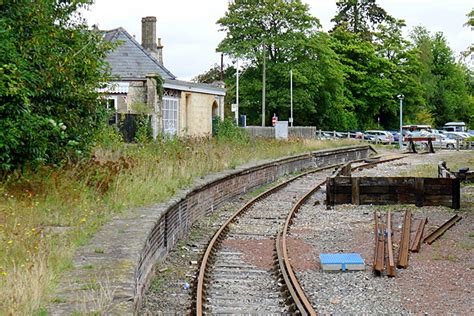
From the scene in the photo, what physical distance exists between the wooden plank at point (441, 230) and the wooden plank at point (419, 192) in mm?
2252

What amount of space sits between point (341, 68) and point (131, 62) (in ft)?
131

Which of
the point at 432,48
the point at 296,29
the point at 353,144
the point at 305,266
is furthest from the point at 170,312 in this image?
the point at 432,48

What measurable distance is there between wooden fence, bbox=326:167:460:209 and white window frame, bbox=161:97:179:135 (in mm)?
14077

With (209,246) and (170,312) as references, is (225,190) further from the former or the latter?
(170,312)

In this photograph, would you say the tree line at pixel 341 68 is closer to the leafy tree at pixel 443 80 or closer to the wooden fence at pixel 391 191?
the leafy tree at pixel 443 80

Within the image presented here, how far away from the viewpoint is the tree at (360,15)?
79500 millimetres

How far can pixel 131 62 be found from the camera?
32.0m

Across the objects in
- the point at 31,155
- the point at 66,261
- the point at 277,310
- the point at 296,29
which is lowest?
the point at 277,310

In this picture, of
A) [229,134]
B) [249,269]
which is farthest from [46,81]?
[229,134]

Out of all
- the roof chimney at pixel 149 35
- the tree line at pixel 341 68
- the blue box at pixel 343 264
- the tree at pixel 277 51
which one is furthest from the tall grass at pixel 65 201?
the tree at pixel 277 51

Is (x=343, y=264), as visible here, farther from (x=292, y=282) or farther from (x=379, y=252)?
(x=292, y=282)

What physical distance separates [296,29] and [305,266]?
170 ft

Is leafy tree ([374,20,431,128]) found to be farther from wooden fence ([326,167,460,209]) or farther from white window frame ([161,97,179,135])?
wooden fence ([326,167,460,209])

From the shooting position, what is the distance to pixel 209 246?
12.0 metres
